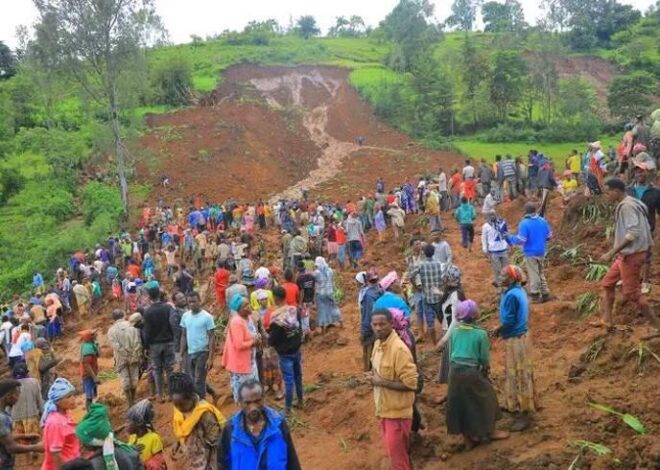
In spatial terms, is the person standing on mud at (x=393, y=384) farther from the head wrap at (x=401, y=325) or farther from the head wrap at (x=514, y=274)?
the head wrap at (x=514, y=274)

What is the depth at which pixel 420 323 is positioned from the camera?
9188 mm

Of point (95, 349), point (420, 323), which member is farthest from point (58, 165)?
point (420, 323)

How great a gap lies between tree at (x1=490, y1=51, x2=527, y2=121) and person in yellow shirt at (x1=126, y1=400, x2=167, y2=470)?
4069 centimetres

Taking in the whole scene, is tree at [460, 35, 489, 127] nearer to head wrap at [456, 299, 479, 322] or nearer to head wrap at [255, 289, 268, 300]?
head wrap at [255, 289, 268, 300]

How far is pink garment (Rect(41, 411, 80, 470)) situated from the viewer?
461 centimetres

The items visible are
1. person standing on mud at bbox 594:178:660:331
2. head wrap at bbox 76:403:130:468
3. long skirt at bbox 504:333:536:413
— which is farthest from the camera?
person standing on mud at bbox 594:178:660:331

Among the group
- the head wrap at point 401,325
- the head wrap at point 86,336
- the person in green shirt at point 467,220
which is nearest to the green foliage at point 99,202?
the person in green shirt at point 467,220

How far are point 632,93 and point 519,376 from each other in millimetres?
38757

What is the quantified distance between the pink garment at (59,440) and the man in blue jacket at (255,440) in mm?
1444

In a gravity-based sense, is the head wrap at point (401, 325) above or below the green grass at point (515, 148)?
above

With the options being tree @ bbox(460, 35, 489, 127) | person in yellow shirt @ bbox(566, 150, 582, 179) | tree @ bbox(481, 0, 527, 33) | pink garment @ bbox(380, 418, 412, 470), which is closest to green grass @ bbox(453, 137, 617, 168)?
tree @ bbox(460, 35, 489, 127)

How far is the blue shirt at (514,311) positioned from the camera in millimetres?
5418

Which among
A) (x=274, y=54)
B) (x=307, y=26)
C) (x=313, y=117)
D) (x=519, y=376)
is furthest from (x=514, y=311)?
(x=307, y=26)

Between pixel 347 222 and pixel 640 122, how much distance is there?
6742 millimetres
